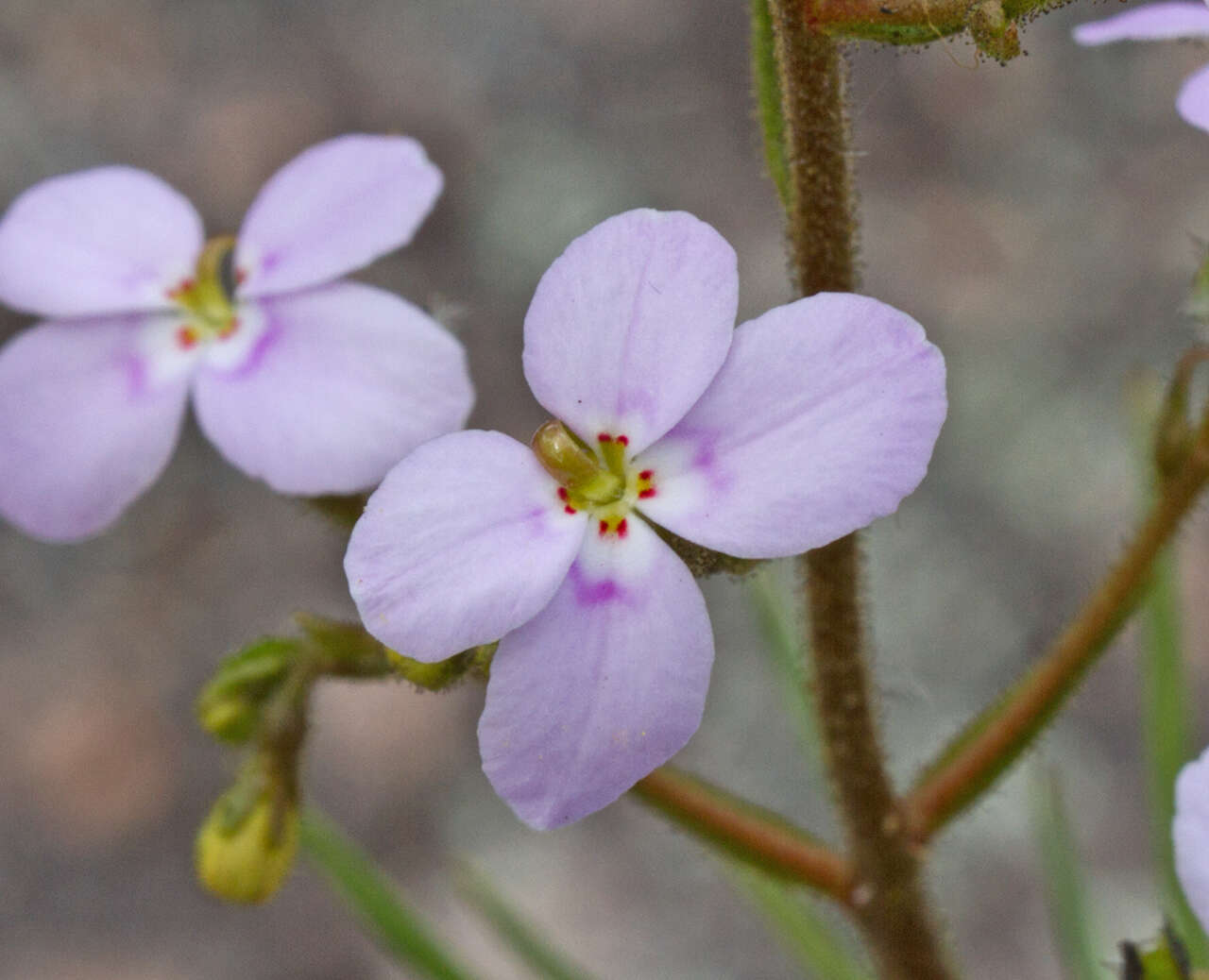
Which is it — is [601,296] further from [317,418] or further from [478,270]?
[478,270]

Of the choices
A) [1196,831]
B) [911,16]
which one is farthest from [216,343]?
[1196,831]

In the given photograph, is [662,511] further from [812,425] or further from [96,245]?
[96,245]

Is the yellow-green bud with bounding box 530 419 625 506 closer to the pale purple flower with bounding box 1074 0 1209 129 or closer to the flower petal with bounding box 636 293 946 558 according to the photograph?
the flower petal with bounding box 636 293 946 558

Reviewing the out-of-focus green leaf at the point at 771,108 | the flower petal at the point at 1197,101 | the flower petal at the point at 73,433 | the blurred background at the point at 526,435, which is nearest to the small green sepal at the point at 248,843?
the flower petal at the point at 73,433

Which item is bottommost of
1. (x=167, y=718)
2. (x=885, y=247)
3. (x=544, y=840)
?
(x=544, y=840)

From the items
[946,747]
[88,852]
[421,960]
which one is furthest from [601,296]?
[88,852]

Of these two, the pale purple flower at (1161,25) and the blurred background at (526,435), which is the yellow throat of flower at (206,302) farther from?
the blurred background at (526,435)

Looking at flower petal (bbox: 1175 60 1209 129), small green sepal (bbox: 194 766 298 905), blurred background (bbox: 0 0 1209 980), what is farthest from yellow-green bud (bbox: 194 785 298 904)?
blurred background (bbox: 0 0 1209 980)
